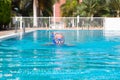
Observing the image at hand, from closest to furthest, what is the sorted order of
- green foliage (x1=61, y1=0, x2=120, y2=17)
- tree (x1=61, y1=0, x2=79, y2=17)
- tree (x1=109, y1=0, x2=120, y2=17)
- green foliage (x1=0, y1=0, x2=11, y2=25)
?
green foliage (x1=0, y1=0, x2=11, y2=25), green foliage (x1=61, y1=0, x2=120, y2=17), tree (x1=109, y1=0, x2=120, y2=17), tree (x1=61, y1=0, x2=79, y2=17)

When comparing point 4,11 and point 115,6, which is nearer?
point 4,11

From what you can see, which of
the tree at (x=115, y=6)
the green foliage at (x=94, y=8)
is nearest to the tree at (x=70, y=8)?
the green foliage at (x=94, y=8)

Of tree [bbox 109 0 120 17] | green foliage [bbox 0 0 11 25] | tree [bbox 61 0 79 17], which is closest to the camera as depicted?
green foliage [bbox 0 0 11 25]

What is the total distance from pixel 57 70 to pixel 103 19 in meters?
30.7

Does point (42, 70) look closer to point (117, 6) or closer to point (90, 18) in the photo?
point (90, 18)

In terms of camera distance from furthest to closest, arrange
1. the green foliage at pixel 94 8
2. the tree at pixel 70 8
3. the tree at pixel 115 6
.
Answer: the tree at pixel 70 8
the tree at pixel 115 6
the green foliage at pixel 94 8

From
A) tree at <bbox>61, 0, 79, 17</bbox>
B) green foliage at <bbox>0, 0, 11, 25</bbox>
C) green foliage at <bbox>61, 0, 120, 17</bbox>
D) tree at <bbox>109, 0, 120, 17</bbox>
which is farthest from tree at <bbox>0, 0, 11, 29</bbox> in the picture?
tree at <bbox>109, 0, 120, 17</bbox>

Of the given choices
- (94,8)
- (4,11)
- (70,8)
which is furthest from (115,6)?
(4,11)

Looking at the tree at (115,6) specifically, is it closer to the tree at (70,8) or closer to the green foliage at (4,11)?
the tree at (70,8)

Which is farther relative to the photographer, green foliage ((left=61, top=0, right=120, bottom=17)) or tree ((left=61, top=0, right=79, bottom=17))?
tree ((left=61, top=0, right=79, bottom=17))

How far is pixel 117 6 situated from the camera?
41.8 meters

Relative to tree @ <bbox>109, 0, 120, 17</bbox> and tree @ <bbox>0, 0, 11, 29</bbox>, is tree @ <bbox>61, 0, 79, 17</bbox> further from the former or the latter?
tree @ <bbox>0, 0, 11, 29</bbox>

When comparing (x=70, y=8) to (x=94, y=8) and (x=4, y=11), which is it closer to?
(x=94, y=8)

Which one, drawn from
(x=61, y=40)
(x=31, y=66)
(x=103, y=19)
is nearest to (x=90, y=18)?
(x=103, y=19)
